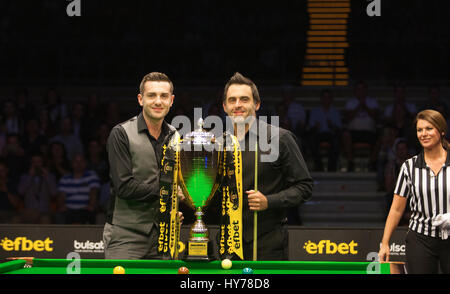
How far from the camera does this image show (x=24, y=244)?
6.26m

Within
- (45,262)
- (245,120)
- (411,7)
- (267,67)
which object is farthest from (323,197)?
(45,262)

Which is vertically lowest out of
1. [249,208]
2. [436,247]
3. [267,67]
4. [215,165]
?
[436,247]

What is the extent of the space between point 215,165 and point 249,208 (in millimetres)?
450

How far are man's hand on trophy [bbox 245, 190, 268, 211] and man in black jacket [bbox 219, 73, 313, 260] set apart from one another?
0.05m

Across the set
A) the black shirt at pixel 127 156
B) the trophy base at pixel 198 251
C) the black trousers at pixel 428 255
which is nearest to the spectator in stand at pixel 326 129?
the black trousers at pixel 428 255

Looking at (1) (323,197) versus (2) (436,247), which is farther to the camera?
(1) (323,197)

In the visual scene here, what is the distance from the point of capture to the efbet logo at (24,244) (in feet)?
20.5

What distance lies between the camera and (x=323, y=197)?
332 inches

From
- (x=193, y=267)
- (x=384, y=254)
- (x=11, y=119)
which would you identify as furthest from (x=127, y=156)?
(x=11, y=119)

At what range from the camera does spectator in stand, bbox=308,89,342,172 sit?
845 cm

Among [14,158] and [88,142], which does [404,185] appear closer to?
[88,142]

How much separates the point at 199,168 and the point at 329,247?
3.07 metres

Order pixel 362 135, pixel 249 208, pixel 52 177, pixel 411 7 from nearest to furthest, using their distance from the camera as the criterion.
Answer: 1. pixel 249 208
2. pixel 52 177
3. pixel 362 135
4. pixel 411 7
